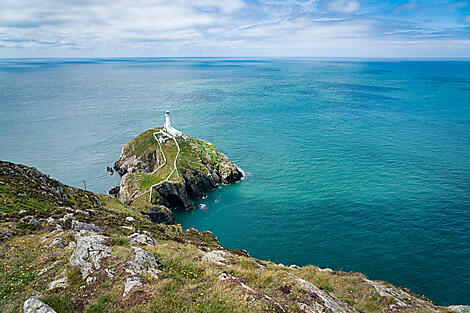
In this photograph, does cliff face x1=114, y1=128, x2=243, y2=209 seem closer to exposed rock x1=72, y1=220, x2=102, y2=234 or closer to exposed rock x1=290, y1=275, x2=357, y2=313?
exposed rock x1=72, y1=220, x2=102, y2=234

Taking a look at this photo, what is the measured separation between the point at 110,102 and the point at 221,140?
118 meters

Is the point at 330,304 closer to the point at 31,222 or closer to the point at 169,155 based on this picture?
the point at 31,222

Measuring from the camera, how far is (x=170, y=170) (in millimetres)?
71812

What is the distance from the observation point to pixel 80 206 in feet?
130

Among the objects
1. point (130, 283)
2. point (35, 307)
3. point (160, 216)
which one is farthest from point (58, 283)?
Answer: point (160, 216)

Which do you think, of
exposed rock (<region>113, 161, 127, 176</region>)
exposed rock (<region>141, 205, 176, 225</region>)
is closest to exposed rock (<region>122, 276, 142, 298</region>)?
exposed rock (<region>141, 205, 176, 225</region>)

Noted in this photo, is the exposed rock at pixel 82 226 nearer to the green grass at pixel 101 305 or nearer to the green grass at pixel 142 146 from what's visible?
the green grass at pixel 101 305

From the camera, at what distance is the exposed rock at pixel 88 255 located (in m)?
17.4

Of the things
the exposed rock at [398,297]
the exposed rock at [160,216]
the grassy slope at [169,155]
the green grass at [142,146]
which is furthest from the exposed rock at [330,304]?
the green grass at [142,146]

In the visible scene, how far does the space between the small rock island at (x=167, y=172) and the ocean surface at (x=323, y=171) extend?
4715 mm

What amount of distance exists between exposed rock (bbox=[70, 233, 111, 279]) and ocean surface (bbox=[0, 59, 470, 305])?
108 ft

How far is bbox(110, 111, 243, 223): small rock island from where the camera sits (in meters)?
64.0

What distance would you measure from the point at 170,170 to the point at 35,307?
192ft

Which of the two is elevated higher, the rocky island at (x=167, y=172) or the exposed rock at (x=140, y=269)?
the exposed rock at (x=140, y=269)
